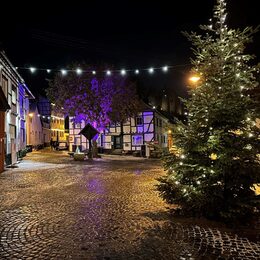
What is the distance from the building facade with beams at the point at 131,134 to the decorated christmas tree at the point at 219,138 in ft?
86.4

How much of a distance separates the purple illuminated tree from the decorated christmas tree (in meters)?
21.4

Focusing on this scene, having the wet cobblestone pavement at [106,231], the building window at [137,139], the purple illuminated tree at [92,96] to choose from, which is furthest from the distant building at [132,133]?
the wet cobblestone pavement at [106,231]

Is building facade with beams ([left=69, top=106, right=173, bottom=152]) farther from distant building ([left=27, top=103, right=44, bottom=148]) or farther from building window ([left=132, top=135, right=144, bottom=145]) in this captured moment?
distant building ([left=27, top=103, right=44, bottom=148])

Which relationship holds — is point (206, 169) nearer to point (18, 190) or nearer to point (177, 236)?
point (177, 236)

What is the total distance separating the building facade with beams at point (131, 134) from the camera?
114ft

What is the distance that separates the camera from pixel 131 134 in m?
35.7

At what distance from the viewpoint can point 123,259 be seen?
4508 mm

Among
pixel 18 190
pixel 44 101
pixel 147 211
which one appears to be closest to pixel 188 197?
pixel 147 211

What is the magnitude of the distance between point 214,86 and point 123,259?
4.20 metres

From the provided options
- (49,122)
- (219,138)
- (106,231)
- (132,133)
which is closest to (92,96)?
(132,133)

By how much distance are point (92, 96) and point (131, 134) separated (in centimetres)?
932

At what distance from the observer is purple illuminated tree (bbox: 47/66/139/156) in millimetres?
27859

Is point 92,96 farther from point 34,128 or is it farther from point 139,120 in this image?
point 34,128

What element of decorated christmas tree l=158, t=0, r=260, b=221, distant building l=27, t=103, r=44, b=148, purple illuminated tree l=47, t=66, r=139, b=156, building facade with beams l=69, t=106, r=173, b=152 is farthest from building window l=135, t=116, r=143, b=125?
decorated christmas tree l=158, t=0, r=260, b=221
